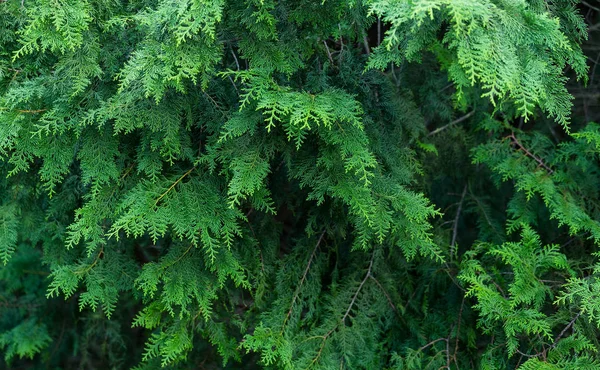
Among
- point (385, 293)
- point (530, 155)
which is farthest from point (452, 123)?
point (385, 293)

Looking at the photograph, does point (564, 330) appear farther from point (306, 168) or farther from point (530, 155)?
point (306, 168)

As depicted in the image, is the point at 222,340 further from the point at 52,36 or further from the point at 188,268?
the point at 52,36

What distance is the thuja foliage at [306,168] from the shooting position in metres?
2.44

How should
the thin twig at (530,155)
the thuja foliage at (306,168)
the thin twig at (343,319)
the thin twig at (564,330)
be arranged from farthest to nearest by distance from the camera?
the thin twig at (530,155)
the thin twig at (343,319)
the thin twig at (564,330)
the thuja foliage at (306,168)

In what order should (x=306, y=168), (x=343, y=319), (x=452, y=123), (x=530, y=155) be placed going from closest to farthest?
1. (x=306, y=168)
2. (x=343, y=319)
3. (x=530, y=155)
4. (x=452, y=123)

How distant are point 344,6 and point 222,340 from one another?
2.08 metres

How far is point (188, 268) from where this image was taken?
3074 millimetres

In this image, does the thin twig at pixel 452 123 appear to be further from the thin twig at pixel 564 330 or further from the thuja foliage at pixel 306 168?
the thin twig at pixel 564 330

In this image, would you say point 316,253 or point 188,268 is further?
point 316,253

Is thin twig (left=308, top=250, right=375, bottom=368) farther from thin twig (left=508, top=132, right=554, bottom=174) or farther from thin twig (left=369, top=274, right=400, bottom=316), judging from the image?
thin twig (left=508, top=132, right=554, bottom=174)

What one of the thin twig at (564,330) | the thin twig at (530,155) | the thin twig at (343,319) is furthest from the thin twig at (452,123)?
the thin twig at (564,330)

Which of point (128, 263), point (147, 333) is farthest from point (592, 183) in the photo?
point (147, 333)

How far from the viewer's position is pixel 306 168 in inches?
114

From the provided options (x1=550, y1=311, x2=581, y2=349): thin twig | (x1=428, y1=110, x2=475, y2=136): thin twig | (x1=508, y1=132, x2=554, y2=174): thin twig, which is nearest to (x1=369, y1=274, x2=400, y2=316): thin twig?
(x1=550, y1=311, x2=581, y2=349): thin twig
